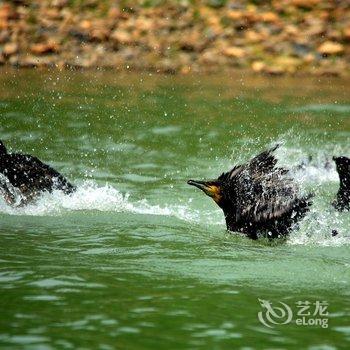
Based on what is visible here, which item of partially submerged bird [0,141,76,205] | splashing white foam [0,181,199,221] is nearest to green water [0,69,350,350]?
splashing white foam [0,181,199,221]

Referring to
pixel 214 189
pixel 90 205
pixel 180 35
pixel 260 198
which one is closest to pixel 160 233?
pixel 214 189

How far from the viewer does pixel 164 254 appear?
36.0 feet

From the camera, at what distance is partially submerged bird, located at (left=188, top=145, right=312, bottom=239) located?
37.6 feet

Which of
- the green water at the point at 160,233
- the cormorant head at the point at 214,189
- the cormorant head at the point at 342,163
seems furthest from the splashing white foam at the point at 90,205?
the cormorant head at the point at 342,163

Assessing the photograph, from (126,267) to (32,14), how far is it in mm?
21838

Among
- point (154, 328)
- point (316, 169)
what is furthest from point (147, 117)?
point (154, 328)

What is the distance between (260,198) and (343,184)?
3.36ft

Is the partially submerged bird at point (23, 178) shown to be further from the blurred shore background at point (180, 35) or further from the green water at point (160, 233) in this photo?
the blurred shore background at point (180, 35)

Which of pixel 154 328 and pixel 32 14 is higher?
pixel 32 14

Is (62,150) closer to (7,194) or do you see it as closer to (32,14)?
(7,194)

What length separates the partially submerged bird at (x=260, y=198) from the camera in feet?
37.6

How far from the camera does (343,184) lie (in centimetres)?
1187

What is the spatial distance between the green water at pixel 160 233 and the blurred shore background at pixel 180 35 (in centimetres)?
431

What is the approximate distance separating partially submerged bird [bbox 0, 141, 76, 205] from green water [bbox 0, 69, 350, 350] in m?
0.14
